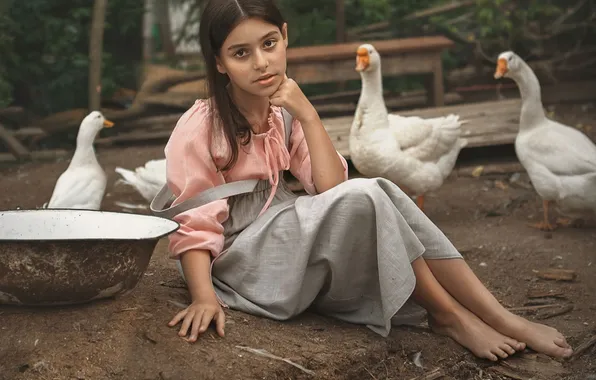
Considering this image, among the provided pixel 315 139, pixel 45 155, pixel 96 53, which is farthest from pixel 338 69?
pixel 315 139

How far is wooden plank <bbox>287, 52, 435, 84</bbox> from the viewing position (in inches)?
314

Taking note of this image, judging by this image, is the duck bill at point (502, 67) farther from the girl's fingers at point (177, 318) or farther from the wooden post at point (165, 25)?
the wooden post at point (165, 25)

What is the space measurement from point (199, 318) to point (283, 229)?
46 centimetres

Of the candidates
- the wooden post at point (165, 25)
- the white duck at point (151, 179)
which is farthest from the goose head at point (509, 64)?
the wooden post at point (165, 25)

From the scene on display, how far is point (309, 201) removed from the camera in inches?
117

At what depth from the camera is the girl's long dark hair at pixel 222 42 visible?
2.86m

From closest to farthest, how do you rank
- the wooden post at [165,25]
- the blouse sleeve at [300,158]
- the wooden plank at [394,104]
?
the blouse sleeve at [300,158]
the wooden plank at [394,104]
the wooden post at [165,25]

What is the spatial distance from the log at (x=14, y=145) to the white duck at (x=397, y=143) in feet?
11.1

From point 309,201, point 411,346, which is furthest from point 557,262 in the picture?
point 309,201

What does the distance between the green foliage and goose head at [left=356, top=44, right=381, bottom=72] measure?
11.5ft

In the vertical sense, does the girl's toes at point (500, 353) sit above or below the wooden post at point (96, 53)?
below

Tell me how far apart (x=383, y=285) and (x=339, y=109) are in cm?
615

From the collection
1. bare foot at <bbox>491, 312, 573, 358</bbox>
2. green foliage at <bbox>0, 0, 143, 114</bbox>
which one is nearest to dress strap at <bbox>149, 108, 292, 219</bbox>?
bare foot at <bbox>491, 312, 573, 358</bbox>

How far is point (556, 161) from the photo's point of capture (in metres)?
5.34
